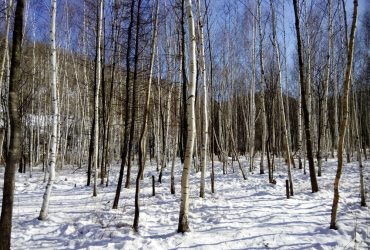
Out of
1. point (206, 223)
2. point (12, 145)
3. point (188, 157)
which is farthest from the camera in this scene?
point (206, 223)

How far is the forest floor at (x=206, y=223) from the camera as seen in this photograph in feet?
16.0

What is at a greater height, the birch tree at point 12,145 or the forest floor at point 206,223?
the birch tree at point 12,145

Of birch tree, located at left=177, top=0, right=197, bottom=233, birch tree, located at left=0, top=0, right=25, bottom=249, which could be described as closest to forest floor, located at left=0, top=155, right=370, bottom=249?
birch tree, located at left=177, top=0, right=197, bottom=233

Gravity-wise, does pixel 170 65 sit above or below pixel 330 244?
above

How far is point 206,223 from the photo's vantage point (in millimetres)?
6000

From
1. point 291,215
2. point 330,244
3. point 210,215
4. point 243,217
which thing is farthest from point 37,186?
point 330,244

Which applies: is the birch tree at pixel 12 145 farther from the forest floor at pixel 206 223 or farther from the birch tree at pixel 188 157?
the birch tree at pixel 188 157

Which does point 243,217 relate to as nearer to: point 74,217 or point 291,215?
point 291,215

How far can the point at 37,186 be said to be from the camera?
12.3 meters

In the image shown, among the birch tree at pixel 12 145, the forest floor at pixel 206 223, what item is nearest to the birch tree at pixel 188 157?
the forest floor at pixel 206 223

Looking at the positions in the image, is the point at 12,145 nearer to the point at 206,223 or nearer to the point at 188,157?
the point at 188,157

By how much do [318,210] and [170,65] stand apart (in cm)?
912

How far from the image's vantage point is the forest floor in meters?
4.88

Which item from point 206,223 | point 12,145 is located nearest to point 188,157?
point 206,223
